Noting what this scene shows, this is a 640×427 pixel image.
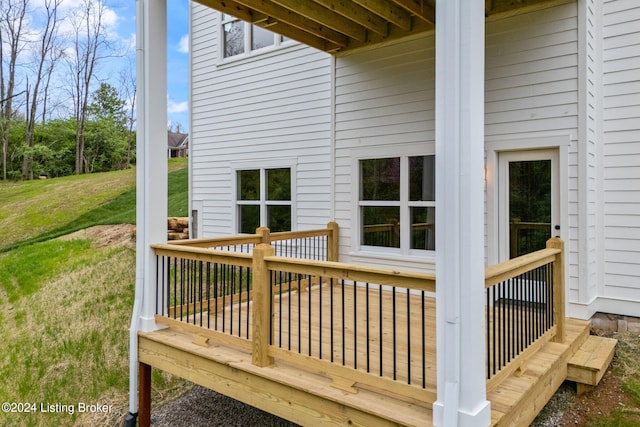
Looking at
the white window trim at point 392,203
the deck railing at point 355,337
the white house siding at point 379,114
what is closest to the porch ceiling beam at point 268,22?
the white house siding at point 379,114

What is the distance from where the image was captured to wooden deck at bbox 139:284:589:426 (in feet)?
8.46

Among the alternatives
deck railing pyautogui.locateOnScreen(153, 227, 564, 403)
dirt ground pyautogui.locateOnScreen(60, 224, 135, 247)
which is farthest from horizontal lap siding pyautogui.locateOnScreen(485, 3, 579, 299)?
dirt ground pyautogui.locateOnScreen(60, 224, 135, 247)

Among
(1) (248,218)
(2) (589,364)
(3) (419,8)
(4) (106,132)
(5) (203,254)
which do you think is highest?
(4) (106,132)

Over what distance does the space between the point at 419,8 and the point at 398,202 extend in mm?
2394

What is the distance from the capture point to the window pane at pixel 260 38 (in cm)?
774

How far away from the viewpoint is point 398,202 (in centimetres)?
573

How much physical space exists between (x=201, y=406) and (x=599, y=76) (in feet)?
19.6

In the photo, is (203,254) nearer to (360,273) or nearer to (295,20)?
(360,273)

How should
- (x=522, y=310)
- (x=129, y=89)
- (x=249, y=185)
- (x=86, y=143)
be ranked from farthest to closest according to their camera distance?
(x=86, y=143) < (x=129, y=89) < (x=249, y=185) < (x=522, y=310)

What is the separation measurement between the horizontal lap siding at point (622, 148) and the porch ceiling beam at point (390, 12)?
2.21 meters

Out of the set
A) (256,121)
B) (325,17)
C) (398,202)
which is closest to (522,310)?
(398,202)

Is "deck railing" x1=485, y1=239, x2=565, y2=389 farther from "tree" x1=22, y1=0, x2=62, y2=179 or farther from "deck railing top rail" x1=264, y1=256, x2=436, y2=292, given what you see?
"tree" x1=22, y1=0, x2=62, y2=179

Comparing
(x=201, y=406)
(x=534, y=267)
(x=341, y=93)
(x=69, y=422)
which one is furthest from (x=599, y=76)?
(x=69, y=422)

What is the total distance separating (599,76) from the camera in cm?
468
